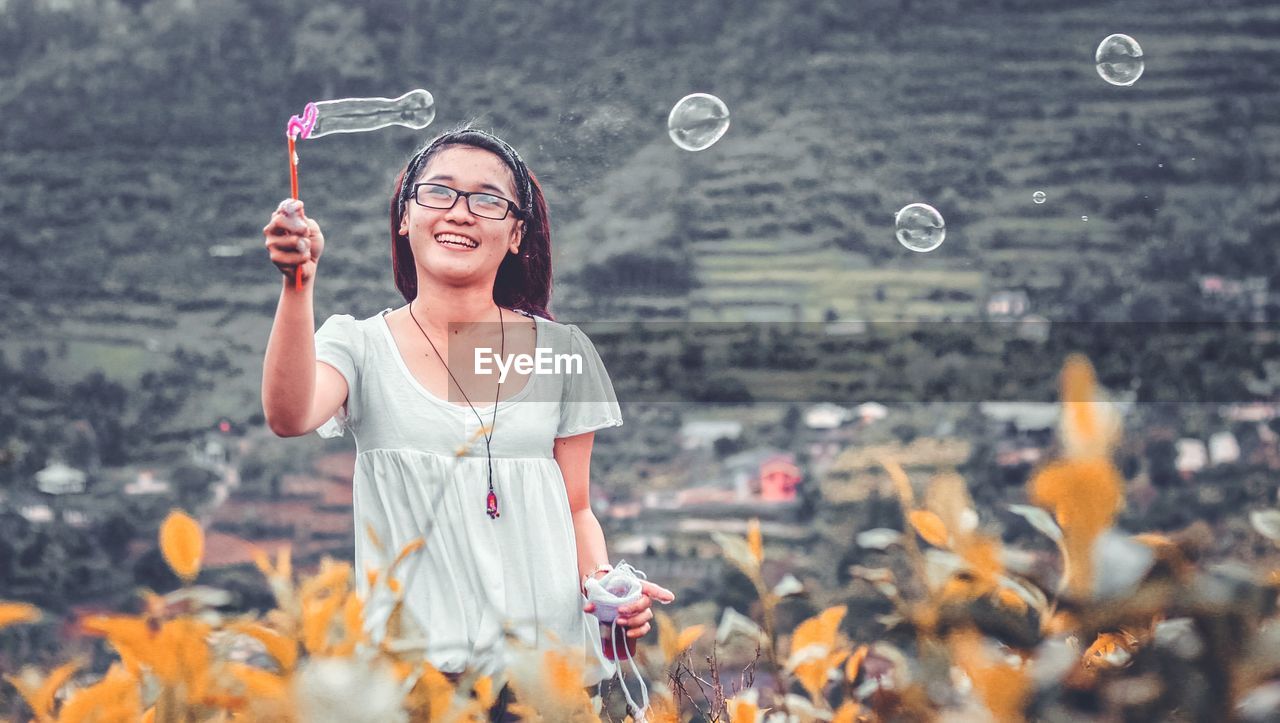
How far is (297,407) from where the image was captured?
1070 mm

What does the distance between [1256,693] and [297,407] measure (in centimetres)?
88

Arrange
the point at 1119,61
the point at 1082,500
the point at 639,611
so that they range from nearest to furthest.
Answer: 1. the point at 1082,500
2. the point at 639,611
3. the point at 1119,61

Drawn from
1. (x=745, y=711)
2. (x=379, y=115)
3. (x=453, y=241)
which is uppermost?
(x=379, y=115)

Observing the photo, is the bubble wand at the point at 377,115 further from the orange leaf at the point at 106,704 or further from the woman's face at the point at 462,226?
the orange leaf at the point at 106,704

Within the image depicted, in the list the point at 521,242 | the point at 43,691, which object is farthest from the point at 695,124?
the point at 43,691

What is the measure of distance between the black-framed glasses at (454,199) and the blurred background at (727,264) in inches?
43.0

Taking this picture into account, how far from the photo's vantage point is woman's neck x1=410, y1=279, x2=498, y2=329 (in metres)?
1.28

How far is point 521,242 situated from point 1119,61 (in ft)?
4.68

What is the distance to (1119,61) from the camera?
225 cm

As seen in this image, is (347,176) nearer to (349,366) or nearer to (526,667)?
(349,366)

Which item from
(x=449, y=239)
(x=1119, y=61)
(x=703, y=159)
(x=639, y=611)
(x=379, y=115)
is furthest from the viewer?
(x=703, y=159)

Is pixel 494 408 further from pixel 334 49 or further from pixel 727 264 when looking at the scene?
pixel 334 49

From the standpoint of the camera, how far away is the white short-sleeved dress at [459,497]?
117 cm
